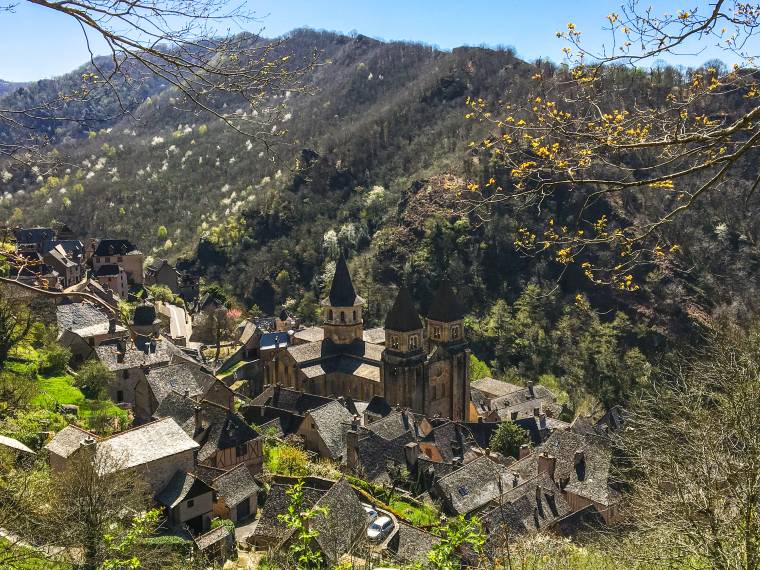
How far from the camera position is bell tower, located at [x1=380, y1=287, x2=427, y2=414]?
39.8m

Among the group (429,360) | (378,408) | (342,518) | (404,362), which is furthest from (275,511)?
(429,360)

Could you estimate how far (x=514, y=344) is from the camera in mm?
65062

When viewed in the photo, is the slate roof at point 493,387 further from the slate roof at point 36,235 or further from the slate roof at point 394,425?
the slate roof at point 36,235

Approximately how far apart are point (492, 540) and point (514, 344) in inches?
1776

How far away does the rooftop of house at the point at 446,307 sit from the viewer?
139ft

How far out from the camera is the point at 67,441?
2042 centimetres

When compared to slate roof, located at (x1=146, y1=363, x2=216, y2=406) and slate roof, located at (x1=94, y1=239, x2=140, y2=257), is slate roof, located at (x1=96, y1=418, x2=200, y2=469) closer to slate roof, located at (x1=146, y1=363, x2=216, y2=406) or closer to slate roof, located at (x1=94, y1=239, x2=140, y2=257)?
slate roof, located at (x1=146, y1=363, x2=216, y2=406)

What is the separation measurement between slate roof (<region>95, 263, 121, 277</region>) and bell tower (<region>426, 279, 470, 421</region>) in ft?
117

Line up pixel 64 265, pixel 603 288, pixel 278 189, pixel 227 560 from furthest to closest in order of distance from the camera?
1. pixel 278 189
2. pixel 603 288
3. pixel 64 265
4. pixel 227 560

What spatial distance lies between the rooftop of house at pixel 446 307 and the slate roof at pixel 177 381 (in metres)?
16.9

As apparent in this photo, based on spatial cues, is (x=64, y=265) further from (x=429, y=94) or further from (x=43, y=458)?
(x=429, y=94)

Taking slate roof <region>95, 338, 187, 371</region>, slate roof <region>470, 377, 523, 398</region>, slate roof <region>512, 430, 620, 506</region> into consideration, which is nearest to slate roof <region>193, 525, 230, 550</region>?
slate roof <region>95, 338, 187, 371</region>

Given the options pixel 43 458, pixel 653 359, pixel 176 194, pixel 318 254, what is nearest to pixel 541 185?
pixel 43 458

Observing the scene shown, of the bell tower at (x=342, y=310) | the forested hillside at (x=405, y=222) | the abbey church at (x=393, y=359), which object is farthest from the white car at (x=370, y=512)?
the bell tower at (x=342, y=310)
